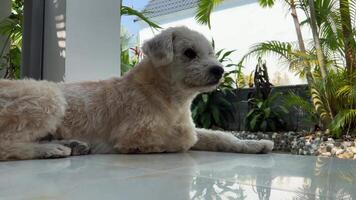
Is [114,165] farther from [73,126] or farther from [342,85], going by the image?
[342,85]

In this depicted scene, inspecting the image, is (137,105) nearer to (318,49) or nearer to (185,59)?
(185,59)

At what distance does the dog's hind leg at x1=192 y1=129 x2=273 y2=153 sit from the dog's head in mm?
292

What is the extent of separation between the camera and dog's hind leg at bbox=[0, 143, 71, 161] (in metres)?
1.67

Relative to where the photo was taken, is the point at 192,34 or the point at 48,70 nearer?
the point at 192,34

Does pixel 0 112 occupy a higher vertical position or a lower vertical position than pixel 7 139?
higher

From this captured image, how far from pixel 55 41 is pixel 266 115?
301 centimetres

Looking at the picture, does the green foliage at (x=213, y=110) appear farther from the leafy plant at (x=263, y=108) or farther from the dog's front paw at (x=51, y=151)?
the dog's front paw at (x=51, y=151)

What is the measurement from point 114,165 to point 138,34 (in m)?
3.86

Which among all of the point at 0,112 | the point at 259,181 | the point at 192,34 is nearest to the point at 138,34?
the point at 192,34

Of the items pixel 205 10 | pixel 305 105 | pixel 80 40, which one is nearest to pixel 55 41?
pixel 80 40

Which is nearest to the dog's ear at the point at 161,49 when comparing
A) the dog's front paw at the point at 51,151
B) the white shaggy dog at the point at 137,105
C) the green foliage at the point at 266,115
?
the white shaggy dog at the point at 137,105

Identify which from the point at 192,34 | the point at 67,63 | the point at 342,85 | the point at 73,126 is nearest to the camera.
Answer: the point at 73,126

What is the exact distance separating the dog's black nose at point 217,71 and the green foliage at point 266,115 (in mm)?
3049

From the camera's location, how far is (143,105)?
6.46 ft
